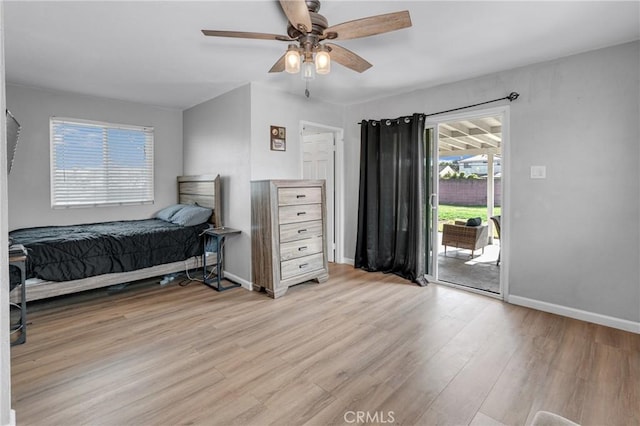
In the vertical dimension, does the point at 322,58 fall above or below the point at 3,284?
above

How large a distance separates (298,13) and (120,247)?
302 cm

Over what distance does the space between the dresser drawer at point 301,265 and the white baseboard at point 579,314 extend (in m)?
2.10

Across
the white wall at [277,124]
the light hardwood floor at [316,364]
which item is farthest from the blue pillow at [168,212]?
the white wall at [277,124]

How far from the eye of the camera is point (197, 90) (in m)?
3.94

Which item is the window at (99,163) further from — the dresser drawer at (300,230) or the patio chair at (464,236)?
the patio chair at (464,236)

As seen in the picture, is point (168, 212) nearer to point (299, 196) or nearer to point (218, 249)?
point (218, 249)

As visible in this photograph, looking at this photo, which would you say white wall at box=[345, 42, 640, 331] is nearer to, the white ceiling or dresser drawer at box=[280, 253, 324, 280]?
the white ceiling

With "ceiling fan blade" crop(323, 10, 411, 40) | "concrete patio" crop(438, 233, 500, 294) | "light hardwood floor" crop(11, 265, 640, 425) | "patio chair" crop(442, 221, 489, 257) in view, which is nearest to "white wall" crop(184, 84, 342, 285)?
"light hardwood floor" crop(11, 265, 640, 425)

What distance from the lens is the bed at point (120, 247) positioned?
119 inches

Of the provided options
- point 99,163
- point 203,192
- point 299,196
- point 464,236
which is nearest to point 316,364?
point 299,196

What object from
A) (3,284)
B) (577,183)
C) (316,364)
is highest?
(577,183)

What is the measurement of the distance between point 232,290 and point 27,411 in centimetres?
209

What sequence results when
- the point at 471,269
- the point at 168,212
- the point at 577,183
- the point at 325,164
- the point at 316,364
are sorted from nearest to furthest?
the point at 316,364 → the point at 577,183 → the point at 168,212 → the point at 471,269 → the point at 325,164

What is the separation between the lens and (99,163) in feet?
14.3
